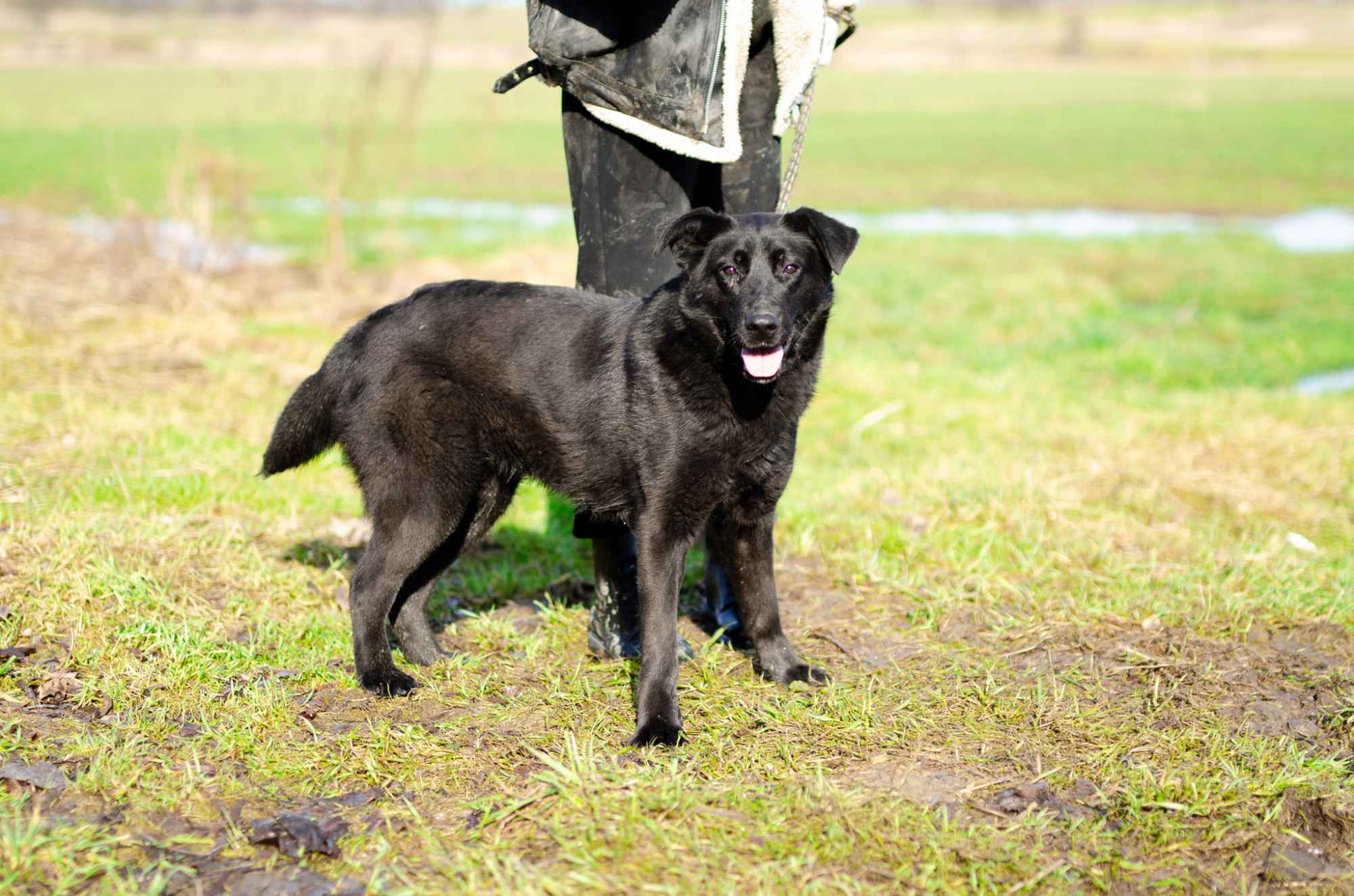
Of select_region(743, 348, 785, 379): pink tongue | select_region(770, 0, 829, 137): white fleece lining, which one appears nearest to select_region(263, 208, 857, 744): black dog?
select_region(743, 348, 785, 379): pink tongue

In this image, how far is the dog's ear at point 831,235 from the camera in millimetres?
3566

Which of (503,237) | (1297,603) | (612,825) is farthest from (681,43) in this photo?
(503,237)

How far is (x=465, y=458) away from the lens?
12.7 ft

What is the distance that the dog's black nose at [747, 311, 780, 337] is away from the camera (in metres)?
3.40

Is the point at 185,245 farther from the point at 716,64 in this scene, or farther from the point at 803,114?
the point at 716,64

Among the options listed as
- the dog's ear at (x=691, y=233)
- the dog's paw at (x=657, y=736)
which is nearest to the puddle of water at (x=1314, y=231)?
the dog's ear at (x=691, y=233)

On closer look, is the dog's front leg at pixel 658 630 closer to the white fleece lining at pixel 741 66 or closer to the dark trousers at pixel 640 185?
the dark trousers at pixel 640 185

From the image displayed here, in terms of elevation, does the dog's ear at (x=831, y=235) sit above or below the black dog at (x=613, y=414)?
above

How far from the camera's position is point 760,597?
396 cm

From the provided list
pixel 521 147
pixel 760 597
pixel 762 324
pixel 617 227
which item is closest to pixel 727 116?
pixel 617 227

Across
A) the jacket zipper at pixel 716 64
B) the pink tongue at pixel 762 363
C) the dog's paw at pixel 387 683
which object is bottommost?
the dog's paw at pixel 387 683

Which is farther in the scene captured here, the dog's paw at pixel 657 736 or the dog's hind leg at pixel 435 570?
the dog's hind leg at pixel 435 570

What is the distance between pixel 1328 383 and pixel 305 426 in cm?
824

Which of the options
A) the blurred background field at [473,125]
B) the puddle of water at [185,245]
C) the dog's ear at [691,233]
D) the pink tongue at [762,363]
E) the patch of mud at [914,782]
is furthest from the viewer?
the blurred background field at [473,125]
